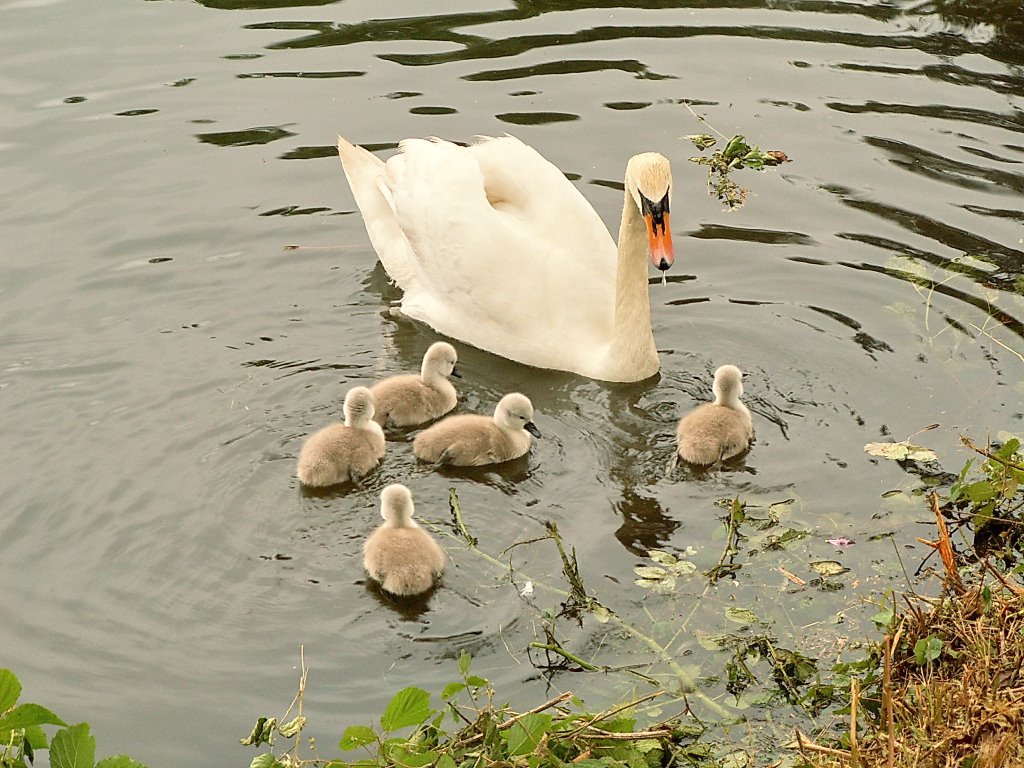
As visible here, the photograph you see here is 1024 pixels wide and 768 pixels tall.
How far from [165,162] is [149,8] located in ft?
9.54

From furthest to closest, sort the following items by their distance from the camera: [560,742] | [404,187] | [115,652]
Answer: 1. [404,187]
2. [115,652]
3. [560,742]

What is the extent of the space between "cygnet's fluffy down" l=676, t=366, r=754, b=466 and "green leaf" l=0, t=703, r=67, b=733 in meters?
3.55

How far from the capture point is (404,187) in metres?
9.11

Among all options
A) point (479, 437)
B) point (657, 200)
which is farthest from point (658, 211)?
point (479, 437)

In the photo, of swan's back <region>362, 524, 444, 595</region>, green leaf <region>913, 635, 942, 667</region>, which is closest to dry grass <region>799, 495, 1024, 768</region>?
green leaf <region>913, 635, 942, 667</region>

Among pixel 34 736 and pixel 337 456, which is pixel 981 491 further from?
pixel 34 736

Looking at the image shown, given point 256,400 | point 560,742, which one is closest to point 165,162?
point 256,400

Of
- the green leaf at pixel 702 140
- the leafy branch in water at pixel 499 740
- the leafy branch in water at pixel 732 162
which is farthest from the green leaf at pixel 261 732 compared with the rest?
the green leaf at pixel 702 140

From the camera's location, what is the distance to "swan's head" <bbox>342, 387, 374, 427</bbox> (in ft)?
23.8


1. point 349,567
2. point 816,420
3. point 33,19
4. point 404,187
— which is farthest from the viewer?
point 33,19

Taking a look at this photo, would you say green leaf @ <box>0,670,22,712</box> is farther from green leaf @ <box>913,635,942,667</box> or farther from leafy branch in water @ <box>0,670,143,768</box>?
green leaf @ <box>913,635,942,667</box>

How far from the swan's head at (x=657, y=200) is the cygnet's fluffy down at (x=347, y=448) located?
5.46ft

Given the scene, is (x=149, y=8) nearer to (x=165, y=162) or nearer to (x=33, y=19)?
(x=33, y=19)

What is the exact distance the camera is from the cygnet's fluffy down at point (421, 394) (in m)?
7.73
